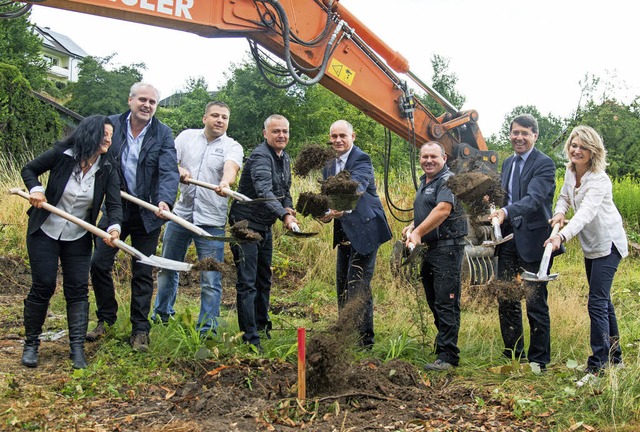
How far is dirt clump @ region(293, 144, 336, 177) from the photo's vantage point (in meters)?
6.00

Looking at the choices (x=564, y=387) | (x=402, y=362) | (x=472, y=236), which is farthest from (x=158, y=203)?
(x=472, y=236)

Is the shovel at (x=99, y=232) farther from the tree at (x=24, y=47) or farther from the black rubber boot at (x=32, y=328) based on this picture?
the tree at (x=24, y=47)

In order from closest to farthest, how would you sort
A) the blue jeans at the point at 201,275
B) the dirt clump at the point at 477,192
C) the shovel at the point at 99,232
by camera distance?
1. the shovel at the point at 99,232
2. the dirt clump at the point at 477,192
3. the blue jeans at the point at 201,275

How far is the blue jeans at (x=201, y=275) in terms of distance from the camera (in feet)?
18.8

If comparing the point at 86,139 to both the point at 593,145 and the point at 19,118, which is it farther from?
the point at 19,118

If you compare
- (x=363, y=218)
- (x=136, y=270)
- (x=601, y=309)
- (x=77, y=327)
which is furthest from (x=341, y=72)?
(x=77, y=327)

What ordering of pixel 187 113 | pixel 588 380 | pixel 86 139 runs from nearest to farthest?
pixel 588 380 < pixel 86 139 < pixel 187 113

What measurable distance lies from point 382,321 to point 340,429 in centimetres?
308

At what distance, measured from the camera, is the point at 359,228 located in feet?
19.1

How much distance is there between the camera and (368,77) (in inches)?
297

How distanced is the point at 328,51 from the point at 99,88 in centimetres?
3386

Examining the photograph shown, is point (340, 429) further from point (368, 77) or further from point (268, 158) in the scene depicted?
point (368, 77)

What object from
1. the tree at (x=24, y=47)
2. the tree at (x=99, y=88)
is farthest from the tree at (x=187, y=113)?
the tree at (x=24, y=47)

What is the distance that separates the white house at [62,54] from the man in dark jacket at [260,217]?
6383 centimetres
